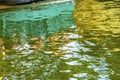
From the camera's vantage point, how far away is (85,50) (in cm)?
1555

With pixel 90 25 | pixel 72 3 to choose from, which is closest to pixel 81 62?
pixel 90 25

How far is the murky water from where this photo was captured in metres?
12.6

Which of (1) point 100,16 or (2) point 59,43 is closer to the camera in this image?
(2) point 59,43

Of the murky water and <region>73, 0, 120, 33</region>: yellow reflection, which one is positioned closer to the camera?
the murky water

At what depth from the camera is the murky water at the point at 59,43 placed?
1259 cm

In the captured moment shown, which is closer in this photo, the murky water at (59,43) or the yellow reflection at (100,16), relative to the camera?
the murky water at (59,43)

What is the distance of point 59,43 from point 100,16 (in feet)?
26.8

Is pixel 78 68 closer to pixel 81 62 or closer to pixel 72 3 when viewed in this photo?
pixel 81 62

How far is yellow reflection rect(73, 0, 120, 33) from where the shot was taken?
20.9 m

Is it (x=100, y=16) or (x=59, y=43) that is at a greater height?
(x=100, y=16)

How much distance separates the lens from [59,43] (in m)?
17.1

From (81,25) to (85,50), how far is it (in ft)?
20.5

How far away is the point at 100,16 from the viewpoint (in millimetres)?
24469

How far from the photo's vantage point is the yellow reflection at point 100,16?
20872 mm
